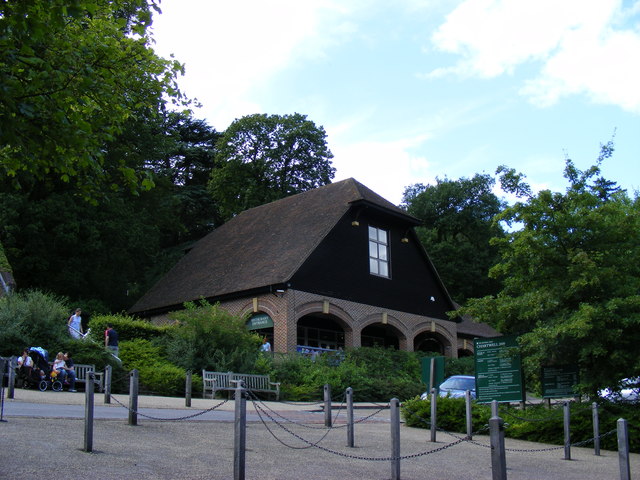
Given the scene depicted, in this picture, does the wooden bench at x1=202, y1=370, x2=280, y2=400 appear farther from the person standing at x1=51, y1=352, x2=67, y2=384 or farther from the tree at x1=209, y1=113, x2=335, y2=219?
the tree at x1=209, y1=113, x2=335, y2=219

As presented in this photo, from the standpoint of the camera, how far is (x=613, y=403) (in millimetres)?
15547

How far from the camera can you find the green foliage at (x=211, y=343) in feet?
78.4

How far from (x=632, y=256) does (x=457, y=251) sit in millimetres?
41149

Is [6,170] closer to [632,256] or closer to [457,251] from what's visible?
[632,256]

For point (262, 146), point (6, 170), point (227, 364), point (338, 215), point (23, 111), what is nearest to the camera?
point (23, 111)

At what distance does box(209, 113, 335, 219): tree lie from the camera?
52.5m

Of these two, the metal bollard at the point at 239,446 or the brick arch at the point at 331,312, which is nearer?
the metal bollard at the point at 239,446

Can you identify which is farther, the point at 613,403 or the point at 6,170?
the point at 613,403

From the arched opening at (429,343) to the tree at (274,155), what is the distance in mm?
17555

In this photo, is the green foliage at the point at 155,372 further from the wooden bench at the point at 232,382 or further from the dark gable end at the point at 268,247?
the dark gable end at the point at 268,247

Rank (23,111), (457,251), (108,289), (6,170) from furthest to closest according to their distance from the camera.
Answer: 1. (457,251)
2. (108,289)
3. (6,170)
4. (23,111)

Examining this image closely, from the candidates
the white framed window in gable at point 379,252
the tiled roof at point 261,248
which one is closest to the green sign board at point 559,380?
the tiled roof at point 261,248

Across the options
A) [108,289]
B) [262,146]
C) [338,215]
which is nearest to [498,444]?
[338,215]

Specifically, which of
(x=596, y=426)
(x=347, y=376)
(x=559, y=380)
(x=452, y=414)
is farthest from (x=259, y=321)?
(x=596, y=426)
